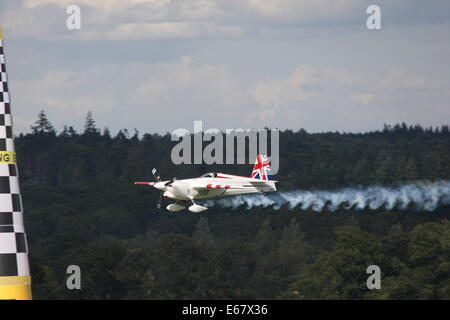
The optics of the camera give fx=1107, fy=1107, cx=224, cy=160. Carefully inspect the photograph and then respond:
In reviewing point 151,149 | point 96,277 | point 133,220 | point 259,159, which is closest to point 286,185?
point 133,220

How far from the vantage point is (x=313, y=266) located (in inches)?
3091

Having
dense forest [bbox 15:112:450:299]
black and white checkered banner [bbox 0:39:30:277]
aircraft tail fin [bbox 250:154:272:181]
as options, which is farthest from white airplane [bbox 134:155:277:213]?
dense forest [bbox 15:112:450:299]

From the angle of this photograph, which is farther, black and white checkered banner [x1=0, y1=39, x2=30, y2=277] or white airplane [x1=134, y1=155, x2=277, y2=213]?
white airplane [x1=134, y1=155, x2=277, y2=213]

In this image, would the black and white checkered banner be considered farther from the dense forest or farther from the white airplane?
the dense forest

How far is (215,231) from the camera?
105m

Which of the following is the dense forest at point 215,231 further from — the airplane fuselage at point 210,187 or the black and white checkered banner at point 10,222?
the black and white checkered banner at point 10,222

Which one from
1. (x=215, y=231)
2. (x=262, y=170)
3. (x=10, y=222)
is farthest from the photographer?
(x=215, y=231)

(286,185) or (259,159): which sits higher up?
(259,159)

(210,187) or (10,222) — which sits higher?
(10,222)

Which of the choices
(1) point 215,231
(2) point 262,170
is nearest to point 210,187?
(2) point 262,170

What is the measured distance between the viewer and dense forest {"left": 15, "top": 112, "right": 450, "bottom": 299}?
7319cm

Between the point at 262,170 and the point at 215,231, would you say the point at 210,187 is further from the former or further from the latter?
the point at 215,231
